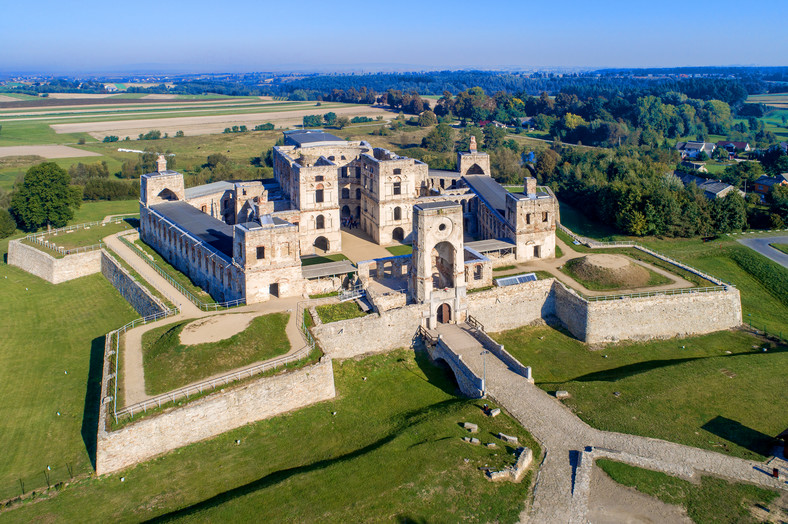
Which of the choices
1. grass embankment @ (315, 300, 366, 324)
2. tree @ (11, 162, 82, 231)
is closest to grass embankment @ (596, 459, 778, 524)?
grass embankment @ (315, 300, 366, 324)

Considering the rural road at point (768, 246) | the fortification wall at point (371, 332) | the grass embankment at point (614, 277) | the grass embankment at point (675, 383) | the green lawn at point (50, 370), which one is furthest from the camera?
the rural road at point (768, 246)

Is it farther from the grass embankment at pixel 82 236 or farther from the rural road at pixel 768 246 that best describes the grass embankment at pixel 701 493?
the grass embankment at pixel 82 236

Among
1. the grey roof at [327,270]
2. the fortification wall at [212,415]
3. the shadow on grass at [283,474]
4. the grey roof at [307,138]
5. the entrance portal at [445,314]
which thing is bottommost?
the shadow on grass at [283,474]

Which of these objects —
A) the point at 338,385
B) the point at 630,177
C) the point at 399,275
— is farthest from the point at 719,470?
the point at 630,177

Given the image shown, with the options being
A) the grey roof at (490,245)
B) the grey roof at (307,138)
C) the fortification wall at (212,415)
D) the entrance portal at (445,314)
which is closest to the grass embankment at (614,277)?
the grey roof at (490,245)

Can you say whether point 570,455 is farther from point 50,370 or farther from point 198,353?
point 50,370

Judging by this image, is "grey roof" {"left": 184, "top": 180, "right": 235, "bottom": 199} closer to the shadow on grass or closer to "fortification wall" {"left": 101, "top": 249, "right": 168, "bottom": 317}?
"fortification wall" {"left": 101, "top": 249, "right": 168, "bottom": 317}
